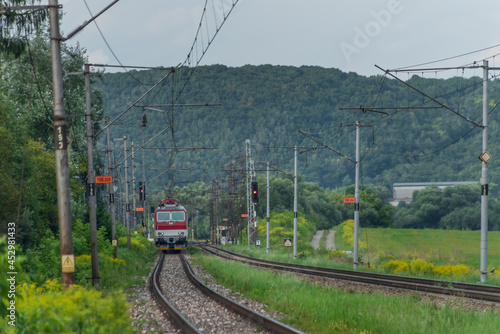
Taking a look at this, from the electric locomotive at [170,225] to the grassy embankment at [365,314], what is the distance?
33462mm

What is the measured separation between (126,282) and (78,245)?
4406 mm

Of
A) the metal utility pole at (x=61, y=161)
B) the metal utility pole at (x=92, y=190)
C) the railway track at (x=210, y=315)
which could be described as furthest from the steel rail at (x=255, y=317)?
the metal utility pole at (x=92, y=190)

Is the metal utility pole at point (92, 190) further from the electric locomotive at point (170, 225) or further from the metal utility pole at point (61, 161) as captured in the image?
the electric locomotive at point (170, 225)

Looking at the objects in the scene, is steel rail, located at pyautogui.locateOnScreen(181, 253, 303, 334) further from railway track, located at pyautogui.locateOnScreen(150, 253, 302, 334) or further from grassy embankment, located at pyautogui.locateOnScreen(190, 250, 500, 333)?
grassy embankment, located at pyautogui.locateOnScreen(190, 250, 500, 333)

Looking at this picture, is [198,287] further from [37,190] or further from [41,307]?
[37,190]

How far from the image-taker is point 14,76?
4575cm

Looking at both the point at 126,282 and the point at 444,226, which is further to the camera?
the point at 444,226

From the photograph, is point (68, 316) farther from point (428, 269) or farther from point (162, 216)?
point (162, 216)

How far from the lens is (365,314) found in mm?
13375

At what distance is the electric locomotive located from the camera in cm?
5234

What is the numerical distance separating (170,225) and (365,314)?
133 ft

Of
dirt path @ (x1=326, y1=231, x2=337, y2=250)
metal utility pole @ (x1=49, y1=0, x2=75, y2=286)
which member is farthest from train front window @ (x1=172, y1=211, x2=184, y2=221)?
metal utility pole @ (x1=49, y1=0, x2=75, y2=286)

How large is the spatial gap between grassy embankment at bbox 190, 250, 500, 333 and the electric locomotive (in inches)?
1317

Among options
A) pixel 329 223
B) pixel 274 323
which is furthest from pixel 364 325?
pixel 329 223
